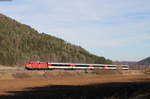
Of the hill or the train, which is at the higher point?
the hill

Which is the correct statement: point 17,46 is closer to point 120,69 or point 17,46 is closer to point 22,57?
point 22,57

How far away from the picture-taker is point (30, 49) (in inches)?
4380

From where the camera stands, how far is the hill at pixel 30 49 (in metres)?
→ 98.3

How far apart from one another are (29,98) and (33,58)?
77596 mm

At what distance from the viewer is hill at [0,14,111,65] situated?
3871 inches

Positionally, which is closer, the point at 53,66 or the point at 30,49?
the point at 53,66

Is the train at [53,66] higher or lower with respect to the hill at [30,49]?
lower

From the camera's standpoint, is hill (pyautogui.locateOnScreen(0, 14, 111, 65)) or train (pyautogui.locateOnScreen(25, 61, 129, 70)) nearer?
train (pyautogui.locateOnScreen(25, 61, 129, 70))

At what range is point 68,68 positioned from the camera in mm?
79250

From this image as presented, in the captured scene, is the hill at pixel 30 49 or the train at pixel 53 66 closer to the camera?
the train at pixel 53 66

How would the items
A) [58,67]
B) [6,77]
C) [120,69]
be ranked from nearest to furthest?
[6,77]
[58,67]
[120,69]

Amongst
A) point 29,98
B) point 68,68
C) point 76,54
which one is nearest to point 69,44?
point 76,54

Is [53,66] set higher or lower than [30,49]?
lower

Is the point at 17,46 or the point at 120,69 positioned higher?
the point at 17,46
